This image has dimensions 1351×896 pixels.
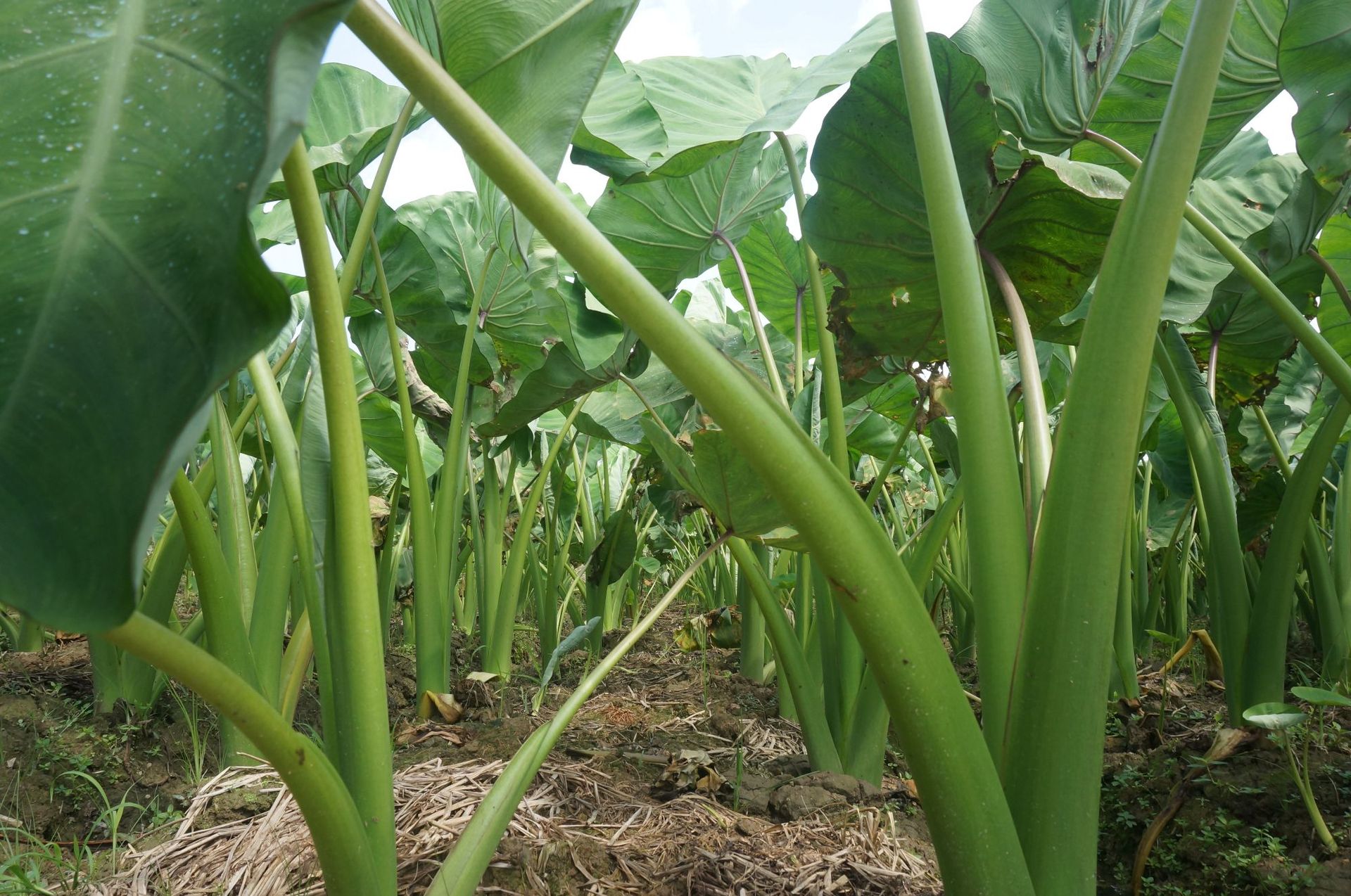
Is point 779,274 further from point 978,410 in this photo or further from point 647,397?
point 978,410

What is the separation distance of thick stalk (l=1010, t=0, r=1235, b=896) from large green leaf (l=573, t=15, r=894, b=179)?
65cm

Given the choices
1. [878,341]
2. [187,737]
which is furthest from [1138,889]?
[187,737]

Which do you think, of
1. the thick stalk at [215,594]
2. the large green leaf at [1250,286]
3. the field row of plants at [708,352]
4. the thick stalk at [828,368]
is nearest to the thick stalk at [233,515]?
the field row of plants at [708,352]

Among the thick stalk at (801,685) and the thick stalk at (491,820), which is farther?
the thick stalk at (801,685)

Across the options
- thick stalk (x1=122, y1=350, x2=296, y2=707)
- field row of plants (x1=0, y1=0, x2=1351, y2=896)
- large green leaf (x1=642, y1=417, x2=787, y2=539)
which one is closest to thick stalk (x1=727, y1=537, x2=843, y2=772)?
field row of plants (x1=0, y1=0, x2=1351, y2=896)

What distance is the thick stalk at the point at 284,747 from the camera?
41cm

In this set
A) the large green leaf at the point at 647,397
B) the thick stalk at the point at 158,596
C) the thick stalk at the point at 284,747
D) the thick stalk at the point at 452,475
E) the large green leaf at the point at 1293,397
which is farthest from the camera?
the large green leaf at the point at 1293,397

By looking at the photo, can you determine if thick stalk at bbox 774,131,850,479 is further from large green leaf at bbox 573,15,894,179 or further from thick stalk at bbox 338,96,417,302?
thick stalk at bbox 338,96,417,302

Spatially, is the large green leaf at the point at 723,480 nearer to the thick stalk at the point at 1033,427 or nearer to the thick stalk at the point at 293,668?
the thick stalk at the point at 1033,427

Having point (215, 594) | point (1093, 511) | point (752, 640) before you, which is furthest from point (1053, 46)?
point (752, 640)

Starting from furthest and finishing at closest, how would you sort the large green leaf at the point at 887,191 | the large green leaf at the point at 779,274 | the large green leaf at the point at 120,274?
the large green leaf at the point at 779,274
the large green leaf at the point at 887,191
the large green leaf at the point at 120,274

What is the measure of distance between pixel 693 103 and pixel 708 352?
1302 millimetres

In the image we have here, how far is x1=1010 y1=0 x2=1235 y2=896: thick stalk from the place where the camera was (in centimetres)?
58

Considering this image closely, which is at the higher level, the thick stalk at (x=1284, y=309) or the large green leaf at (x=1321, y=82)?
the large green leaf at (x=1321, y=82)
